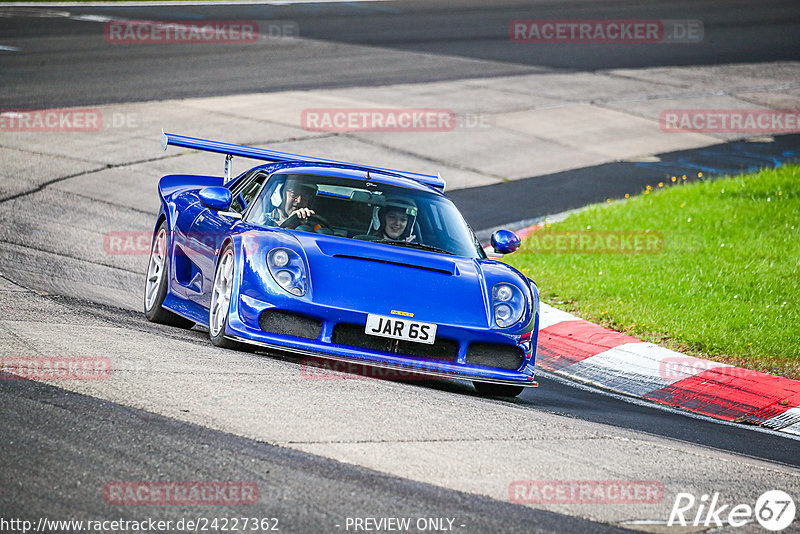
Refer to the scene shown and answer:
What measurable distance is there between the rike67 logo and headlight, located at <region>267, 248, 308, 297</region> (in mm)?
2609

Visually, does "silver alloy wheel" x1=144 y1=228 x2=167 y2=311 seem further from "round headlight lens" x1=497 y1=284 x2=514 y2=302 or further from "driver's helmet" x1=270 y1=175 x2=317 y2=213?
"round headlight lens" x1=497 y1=284 x2=514 y2=302

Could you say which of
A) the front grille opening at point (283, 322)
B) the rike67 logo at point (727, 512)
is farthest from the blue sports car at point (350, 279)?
the rike67 logo at point (727, 512)

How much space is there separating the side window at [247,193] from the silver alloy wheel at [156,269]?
2.35 feet

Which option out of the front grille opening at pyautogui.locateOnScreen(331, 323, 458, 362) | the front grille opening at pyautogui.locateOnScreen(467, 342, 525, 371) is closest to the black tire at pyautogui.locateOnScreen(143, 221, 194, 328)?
the front grille opening at pyautogui.locateOnScreen(331, 323, 458, 362)

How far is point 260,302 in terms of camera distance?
257 inches

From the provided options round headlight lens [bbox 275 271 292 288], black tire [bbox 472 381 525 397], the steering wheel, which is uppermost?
the steering wheel

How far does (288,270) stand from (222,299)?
0.53m

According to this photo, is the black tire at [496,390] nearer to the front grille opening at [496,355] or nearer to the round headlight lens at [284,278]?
the front grille opening at [496,355]

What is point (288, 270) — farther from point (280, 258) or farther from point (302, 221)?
point (302, 221)

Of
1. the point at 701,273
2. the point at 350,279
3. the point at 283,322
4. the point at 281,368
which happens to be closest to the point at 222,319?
the point at 283,322

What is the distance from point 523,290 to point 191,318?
2.26 meters

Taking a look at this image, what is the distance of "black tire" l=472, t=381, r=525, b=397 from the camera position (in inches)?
280

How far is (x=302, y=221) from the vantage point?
7.43m

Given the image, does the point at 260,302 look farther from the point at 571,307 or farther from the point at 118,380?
the point at 571,307
